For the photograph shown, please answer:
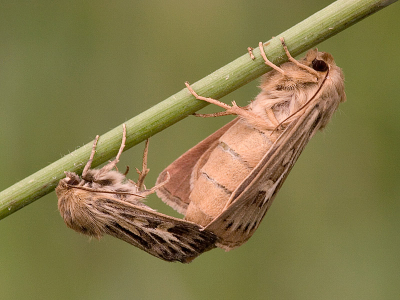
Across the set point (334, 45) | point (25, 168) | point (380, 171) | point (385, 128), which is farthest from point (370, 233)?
point (25, 168)

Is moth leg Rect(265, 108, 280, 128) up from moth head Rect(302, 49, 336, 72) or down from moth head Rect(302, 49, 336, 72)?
down

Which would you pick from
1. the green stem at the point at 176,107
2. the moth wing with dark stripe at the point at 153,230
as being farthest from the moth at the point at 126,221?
the green stem at the point at 176,107

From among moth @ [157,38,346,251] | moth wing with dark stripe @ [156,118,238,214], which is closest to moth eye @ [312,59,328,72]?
moth @ [157,38,346,251]

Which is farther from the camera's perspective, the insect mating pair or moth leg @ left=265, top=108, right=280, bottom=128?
moth leg @ left=265, top=108, right=280, bottom=128

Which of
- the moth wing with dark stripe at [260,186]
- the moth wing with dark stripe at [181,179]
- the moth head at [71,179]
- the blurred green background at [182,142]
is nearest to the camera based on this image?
the moth head at [71,179]

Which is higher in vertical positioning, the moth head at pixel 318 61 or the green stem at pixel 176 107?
the moth head at pixel 318 61

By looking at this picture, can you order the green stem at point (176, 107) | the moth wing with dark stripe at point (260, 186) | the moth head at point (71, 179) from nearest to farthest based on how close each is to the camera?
the green stem at point (176, 107) < the moth head at point (71, 179) < the moth wing with dark stripe at point (260, 186)

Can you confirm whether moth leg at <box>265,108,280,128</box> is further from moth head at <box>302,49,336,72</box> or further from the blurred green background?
the blurred green background

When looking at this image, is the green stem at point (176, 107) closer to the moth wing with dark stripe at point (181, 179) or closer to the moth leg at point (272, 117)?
the moth leg at point (272, 117)
